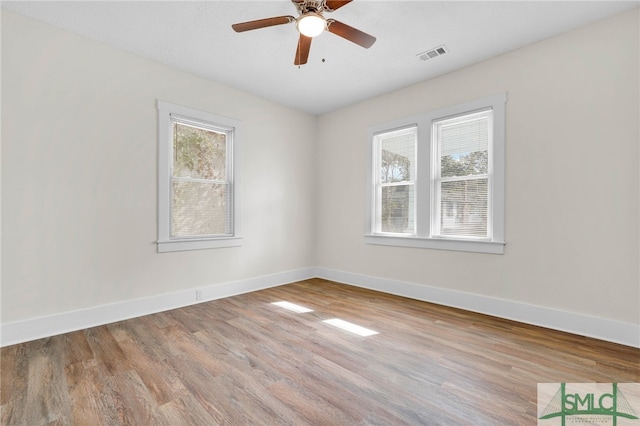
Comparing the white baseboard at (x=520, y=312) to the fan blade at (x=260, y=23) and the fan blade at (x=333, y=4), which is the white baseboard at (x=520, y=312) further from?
the fan blade at (x=260, y=23)

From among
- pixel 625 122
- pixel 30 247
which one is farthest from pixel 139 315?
pixel 625 122

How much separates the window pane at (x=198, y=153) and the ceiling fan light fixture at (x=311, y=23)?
7.13 ft

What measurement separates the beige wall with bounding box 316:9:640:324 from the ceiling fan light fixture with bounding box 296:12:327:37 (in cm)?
215

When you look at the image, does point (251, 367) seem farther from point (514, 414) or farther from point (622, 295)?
point (622, 295)

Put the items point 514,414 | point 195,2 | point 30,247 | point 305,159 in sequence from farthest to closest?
point 305,159 < point 30,247 < point 195,2 < point 514,414

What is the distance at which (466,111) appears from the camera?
349 centimetres

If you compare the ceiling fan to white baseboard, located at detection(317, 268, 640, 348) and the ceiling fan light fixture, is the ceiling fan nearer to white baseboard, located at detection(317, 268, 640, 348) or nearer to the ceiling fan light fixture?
the ceiling fan light fixture

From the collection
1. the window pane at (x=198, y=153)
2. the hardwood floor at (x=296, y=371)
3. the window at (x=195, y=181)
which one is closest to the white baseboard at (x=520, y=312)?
the hardwood floor at (x=296, y=371)

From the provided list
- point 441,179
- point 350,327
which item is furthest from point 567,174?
point 350,327

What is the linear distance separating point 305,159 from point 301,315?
287 cm

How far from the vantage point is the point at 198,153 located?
3.84m

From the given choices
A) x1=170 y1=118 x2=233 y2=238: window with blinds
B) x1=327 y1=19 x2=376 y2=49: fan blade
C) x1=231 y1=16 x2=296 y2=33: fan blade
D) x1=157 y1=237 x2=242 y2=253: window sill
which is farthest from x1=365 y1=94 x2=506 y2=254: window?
x1=231 y1=16 x2=296 y2=33: fan blade

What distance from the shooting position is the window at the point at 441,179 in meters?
3.32

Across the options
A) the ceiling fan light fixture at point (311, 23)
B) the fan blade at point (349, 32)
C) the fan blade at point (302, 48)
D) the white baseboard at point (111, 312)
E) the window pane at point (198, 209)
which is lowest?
the white baseboard at point (111, 312)
